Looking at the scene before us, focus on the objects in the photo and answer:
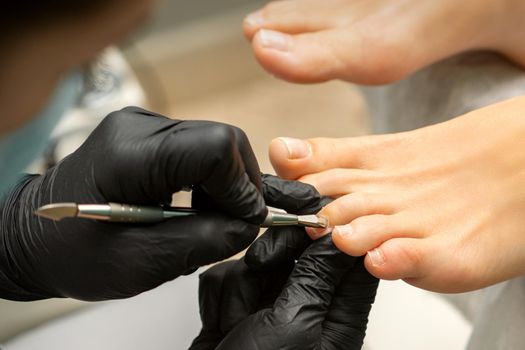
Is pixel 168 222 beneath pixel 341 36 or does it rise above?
beneath

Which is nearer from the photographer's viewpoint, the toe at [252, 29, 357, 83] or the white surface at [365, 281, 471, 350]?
the white surface at [365, 281, 471, 350]

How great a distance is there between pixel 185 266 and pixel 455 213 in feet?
1.30

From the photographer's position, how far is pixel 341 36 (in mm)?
Result: 1084

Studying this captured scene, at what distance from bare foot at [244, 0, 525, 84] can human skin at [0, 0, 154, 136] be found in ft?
2.10

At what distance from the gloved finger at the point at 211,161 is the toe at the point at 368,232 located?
0.16 m

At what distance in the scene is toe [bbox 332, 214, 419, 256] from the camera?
2.52 feet

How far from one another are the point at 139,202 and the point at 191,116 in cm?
140

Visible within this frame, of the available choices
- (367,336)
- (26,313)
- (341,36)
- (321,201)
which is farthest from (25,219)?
(341,36)

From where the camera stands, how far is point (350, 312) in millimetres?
765

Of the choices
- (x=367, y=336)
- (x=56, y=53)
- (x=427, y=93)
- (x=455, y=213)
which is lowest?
(x=367, y=336)

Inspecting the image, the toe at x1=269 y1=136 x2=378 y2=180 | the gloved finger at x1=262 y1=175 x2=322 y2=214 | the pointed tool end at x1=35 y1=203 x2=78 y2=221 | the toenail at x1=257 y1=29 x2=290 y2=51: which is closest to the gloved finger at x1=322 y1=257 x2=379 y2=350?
the gloved finger at x1=262 y1=175 x2=322 y2=214

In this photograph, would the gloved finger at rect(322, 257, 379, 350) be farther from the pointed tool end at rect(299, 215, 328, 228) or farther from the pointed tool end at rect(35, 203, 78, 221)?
the pointed tool end at rect(35, 203, 78, 221)

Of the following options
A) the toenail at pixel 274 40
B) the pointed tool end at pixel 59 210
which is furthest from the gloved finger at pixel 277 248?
the toenail at pixel 274 40

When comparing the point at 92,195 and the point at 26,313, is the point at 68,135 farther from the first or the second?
the point at 92,195
